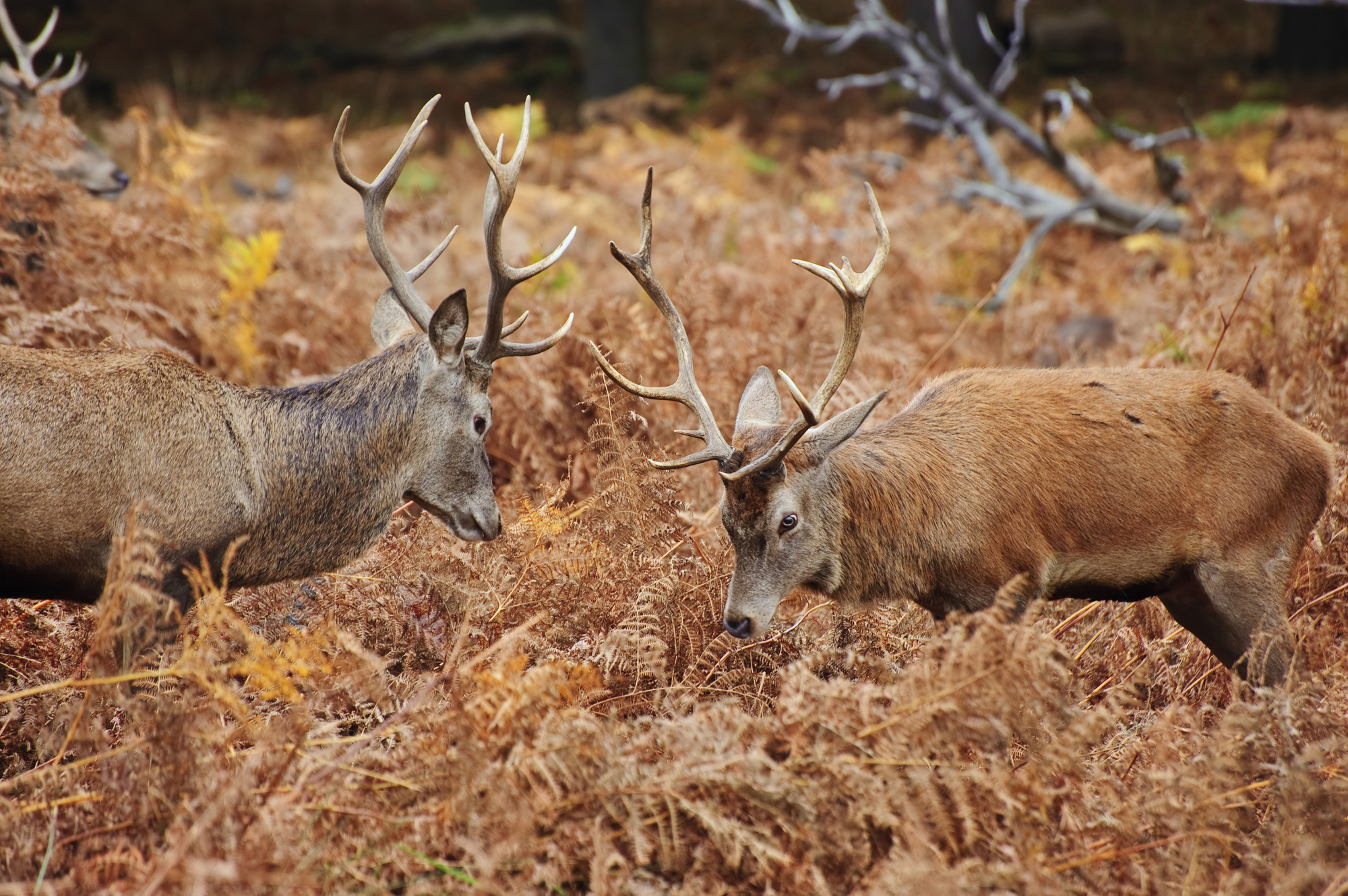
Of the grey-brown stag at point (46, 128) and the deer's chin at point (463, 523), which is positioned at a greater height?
the grey-brown stag at point (46, 128)

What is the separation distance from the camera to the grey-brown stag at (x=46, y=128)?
6.63 m

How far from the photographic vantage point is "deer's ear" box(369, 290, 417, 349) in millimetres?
5270

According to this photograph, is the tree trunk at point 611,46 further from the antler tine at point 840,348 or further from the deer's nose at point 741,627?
Answer: the deer's nose at point 741,627

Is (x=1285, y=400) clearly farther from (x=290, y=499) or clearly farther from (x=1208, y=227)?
(x=290, y=499)

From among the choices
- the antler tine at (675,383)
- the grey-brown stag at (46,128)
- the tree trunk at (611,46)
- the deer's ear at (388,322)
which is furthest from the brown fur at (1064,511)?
the tree trunk at (611,46)

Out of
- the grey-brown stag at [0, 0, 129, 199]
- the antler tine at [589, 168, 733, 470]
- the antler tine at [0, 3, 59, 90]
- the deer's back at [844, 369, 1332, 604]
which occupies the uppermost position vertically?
the antler tine at [0, 3, 59, 90]

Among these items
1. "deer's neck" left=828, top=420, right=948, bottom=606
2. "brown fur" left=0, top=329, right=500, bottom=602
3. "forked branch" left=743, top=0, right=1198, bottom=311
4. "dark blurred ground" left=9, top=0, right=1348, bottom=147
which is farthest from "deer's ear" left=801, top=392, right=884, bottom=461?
"dark blurred ground" left=9, top=0, right=1348, bottom=147

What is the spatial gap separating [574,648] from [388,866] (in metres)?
1.28

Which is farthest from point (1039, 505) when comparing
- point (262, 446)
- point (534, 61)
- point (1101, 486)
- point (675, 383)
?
point (534, 61)

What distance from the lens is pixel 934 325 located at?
870cm

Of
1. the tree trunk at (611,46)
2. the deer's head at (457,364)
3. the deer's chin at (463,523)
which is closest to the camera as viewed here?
the deer's head at (457,364)

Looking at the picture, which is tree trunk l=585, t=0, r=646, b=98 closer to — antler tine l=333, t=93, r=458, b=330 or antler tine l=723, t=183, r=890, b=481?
antler tine l=333, t=93, r=458, b=330

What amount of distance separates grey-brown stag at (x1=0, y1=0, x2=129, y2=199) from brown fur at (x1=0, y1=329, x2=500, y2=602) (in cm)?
285

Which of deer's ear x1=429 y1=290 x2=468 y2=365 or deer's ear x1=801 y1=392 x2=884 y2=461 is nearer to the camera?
deer's ear x1=801 y1=392 x2=884 y2=461
